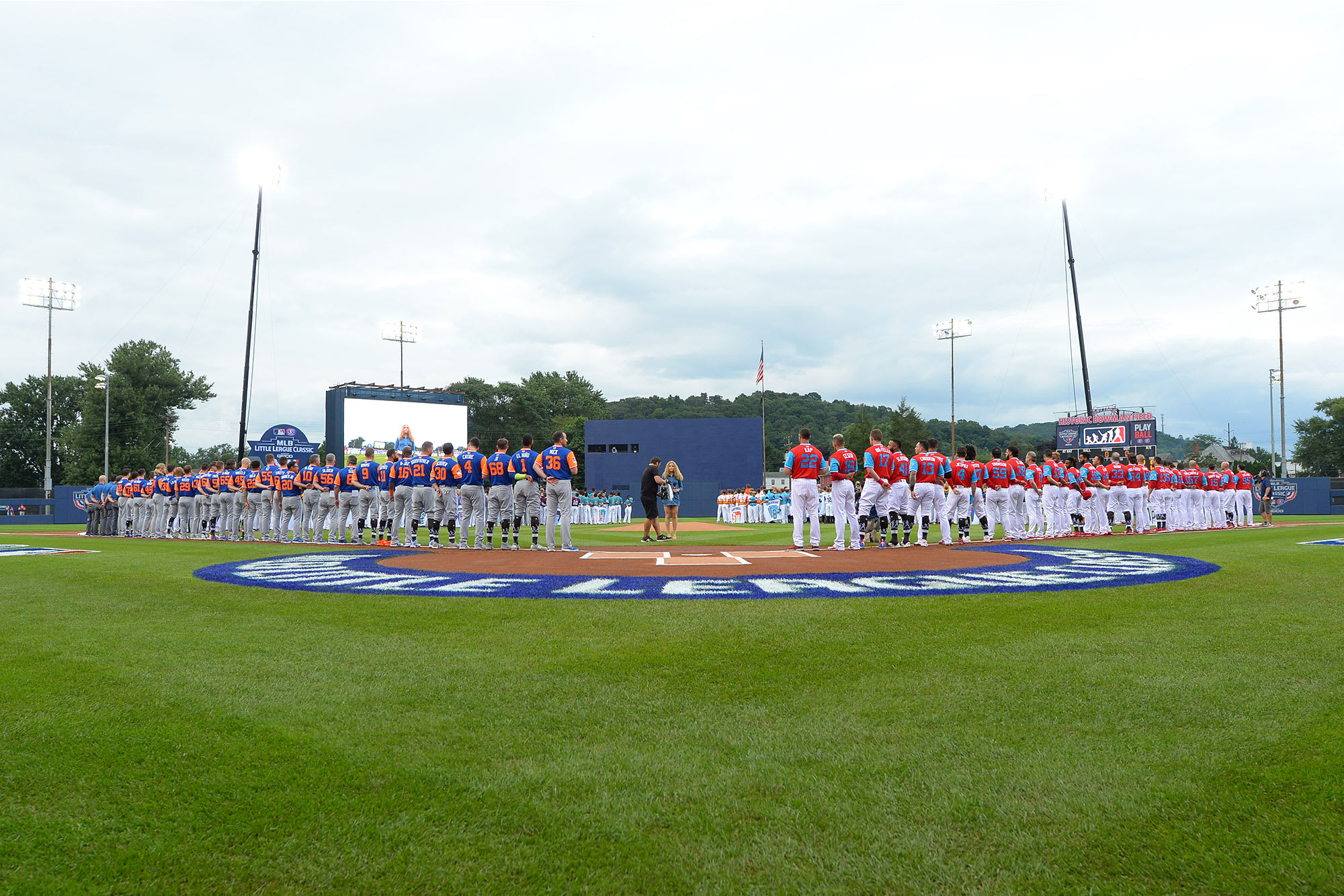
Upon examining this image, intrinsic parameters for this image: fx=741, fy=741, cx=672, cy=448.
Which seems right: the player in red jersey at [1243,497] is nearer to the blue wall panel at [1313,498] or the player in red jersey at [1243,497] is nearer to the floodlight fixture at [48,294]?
the blue wall panel at [1313,498]

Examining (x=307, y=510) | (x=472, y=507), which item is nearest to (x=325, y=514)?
(x=307, y=510)

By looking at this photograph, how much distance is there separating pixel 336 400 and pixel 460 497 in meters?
32.8

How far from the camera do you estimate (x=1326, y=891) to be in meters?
2.23

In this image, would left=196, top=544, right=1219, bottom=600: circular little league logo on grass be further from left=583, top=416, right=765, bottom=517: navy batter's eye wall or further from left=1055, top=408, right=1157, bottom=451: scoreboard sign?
left=583, top=416, right=765, bottom=517: navy batter's eye wall

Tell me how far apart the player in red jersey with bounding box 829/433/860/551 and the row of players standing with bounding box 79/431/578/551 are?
16.6 ft

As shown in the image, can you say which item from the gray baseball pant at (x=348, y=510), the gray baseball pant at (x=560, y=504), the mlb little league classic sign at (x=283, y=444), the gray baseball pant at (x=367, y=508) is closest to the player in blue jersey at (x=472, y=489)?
the gray baseball pant at (x=560, y=504)

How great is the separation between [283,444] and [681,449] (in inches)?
1043

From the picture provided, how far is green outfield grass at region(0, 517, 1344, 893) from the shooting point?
95.8 inches

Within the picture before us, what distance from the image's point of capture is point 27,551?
14.6 metres

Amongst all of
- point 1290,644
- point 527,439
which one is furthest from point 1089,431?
point 1290,644

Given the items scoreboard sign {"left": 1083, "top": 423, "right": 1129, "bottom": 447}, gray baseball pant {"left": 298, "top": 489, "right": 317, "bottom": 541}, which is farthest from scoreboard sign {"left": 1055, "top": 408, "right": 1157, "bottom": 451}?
gray baseball pant {"left": 298, "top": 489, "right": 317, "bottom": 541}

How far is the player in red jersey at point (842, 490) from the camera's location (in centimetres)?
1414

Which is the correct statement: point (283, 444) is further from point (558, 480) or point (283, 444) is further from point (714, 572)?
point (714, 572)

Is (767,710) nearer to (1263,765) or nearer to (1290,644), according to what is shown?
(1263,765)
